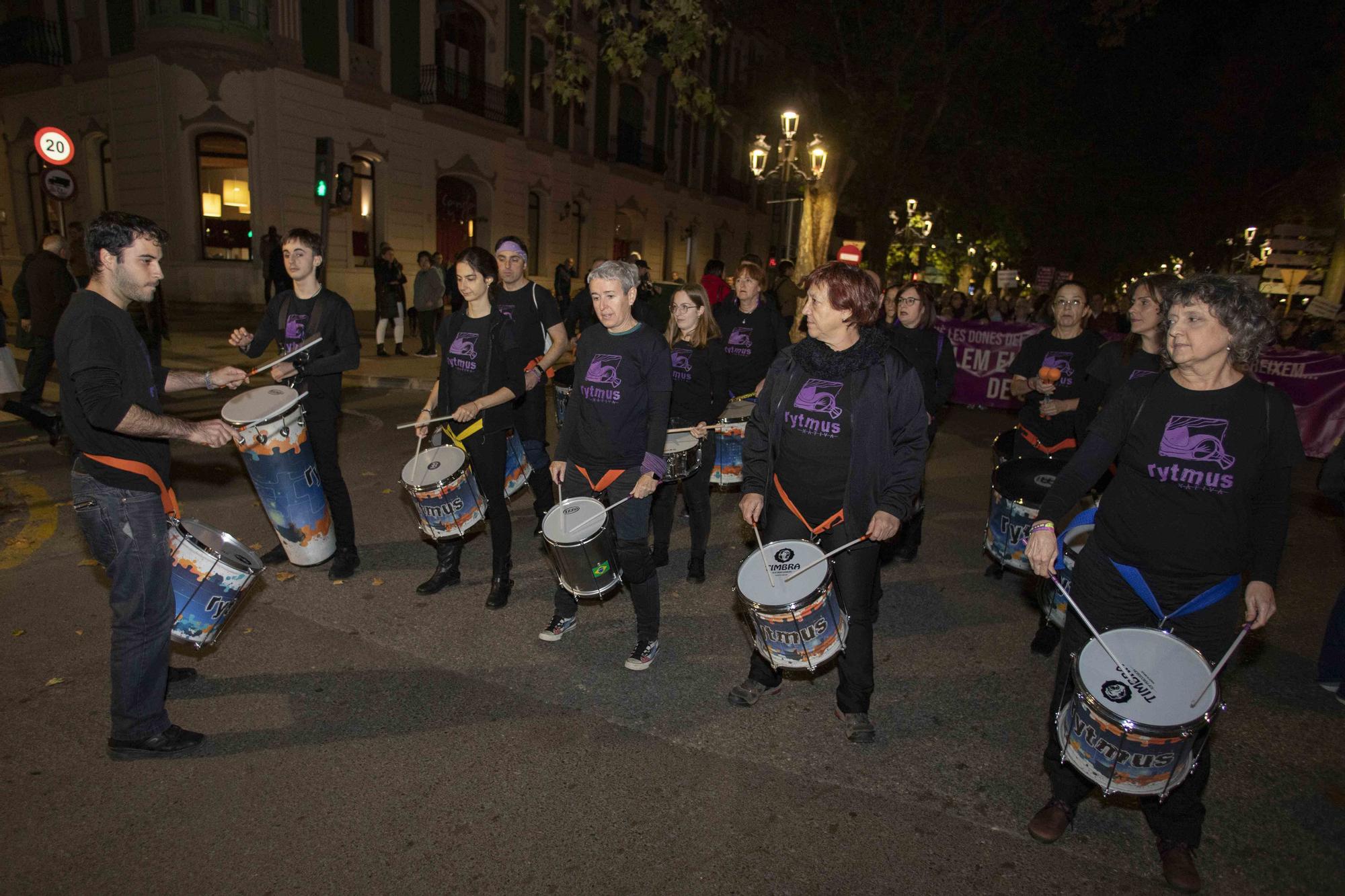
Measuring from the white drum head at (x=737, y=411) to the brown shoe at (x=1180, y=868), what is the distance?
10.9 feet

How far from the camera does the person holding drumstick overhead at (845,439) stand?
10.6ft

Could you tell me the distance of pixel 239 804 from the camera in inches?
117

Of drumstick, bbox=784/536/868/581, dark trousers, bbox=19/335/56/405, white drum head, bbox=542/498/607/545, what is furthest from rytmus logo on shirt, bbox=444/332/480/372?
dark trousers, bbox=19/335/56/405

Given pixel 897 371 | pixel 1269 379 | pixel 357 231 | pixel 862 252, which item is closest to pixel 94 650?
pixel 897 371

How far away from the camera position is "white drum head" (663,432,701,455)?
15.5 ft

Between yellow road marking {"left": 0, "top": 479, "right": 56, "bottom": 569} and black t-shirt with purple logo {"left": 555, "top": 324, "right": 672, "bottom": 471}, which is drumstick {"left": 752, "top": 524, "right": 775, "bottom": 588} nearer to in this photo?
black t-shirt with purple logo {"left": 555, "top": 324, "right": 672, "bottom": 471}

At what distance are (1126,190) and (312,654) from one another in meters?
52.9

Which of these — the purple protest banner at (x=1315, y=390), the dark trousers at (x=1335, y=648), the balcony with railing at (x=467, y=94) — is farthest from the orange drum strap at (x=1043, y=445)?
the balcony with railing at (x=467, y=94)

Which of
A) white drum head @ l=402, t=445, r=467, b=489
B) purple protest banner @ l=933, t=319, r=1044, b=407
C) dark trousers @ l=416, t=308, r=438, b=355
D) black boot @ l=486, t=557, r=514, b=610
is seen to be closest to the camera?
white drum head @ l=402, t=445, r=467, b=489

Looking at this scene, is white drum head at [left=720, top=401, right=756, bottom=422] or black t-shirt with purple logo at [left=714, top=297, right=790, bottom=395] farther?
black t-shirt with purple logo at [left=714, top=297, right=790, bottom=395]

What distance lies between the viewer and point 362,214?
2241 centimetres

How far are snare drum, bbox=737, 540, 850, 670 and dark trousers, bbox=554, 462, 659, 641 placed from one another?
2.78 ft

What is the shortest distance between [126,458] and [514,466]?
2495mm

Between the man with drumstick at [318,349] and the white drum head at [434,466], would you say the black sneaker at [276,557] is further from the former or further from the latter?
the white drum head at [434,466]
